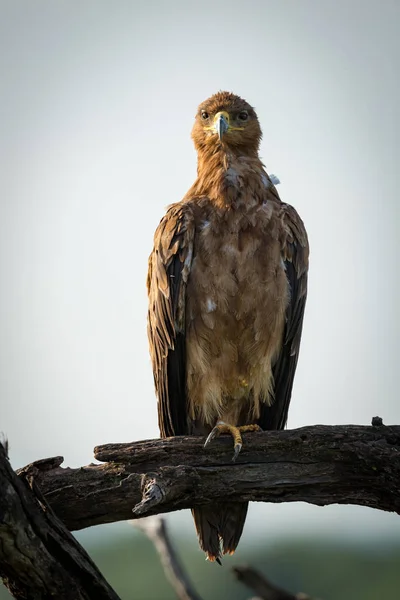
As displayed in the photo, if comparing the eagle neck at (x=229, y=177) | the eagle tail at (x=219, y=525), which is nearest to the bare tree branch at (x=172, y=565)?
the eagle tail at (x=219, y=525)

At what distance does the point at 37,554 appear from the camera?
12.5ft

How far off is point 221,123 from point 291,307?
1.54 metres

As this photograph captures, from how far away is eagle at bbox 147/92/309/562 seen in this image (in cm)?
565

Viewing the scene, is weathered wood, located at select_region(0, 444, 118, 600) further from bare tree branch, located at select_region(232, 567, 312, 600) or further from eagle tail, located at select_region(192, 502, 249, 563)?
eagle tail, located at select_region(192, 502, 249, 563)

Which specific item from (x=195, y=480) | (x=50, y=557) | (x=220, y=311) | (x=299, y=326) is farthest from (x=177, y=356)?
(x=50, y=557)

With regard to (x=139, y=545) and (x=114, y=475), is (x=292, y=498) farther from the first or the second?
(x=139, y=545)

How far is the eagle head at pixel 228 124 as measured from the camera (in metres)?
6.48

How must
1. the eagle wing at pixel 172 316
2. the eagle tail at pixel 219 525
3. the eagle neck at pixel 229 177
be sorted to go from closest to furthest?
the eagle tail at pixel 219 525 → the eagle wing at pixel 172 316 → the eagle neck at pixel 229 177

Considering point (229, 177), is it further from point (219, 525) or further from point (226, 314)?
point (219, 525)

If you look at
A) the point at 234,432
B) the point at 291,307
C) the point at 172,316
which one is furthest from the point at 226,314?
the point at 234,432

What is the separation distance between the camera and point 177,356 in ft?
19.1

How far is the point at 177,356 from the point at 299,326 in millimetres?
912

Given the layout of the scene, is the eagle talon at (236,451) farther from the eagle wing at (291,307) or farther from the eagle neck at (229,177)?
the eagle neck at (229,177)

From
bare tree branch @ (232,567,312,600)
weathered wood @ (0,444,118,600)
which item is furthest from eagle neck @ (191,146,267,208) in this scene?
bare tree branch @ (232,567,312,600)
